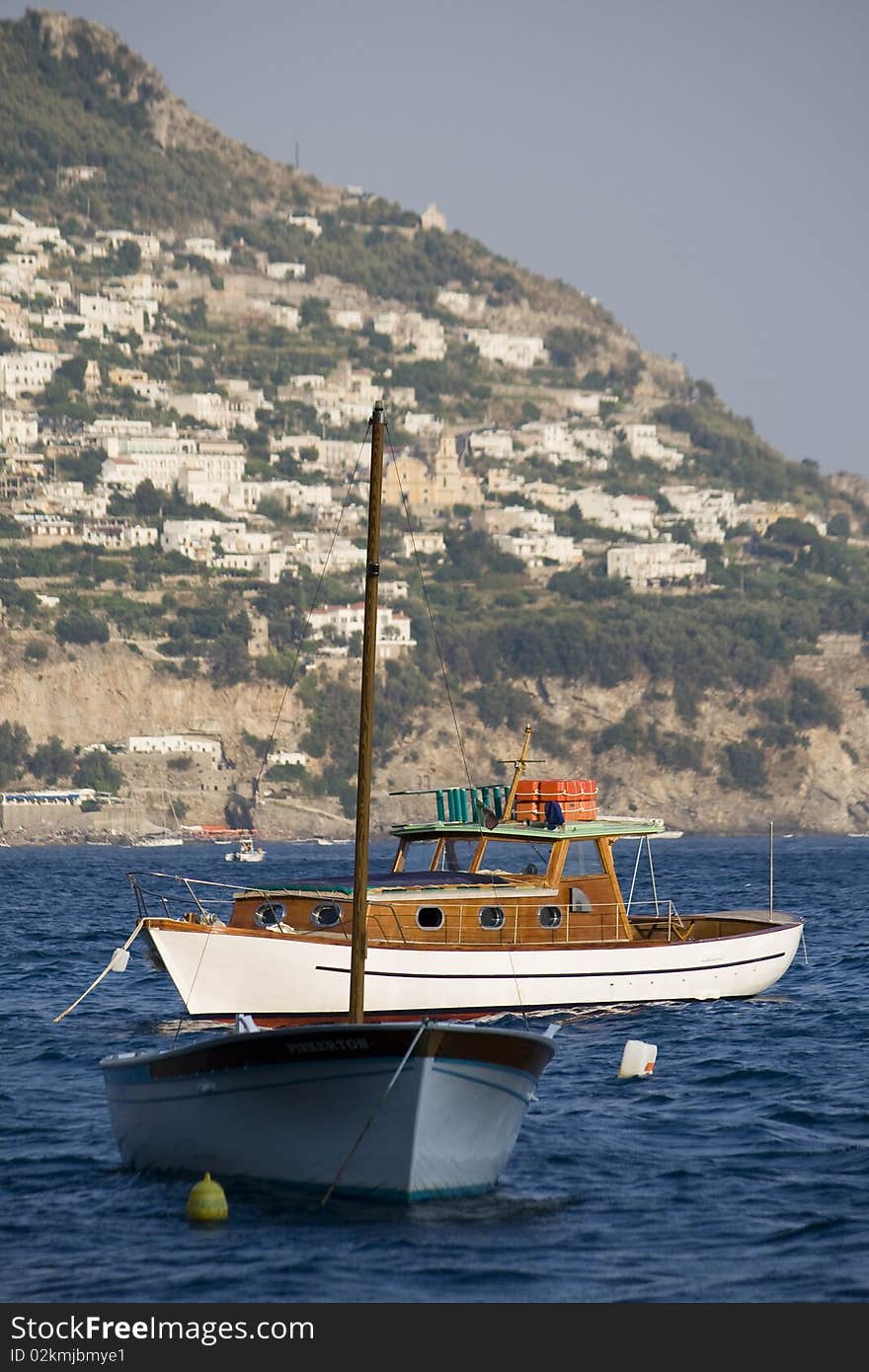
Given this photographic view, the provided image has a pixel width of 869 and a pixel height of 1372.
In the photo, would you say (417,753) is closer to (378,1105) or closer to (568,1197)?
(568,1197)

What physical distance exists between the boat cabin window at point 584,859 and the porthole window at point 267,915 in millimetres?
4857

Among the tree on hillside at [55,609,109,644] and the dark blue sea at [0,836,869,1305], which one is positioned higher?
the tree on hillside at [55,609,109,644]

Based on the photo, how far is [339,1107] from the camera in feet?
64.7

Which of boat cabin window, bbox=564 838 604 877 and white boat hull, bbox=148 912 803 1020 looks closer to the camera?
white boat hull, bbox=148 912 803 1020

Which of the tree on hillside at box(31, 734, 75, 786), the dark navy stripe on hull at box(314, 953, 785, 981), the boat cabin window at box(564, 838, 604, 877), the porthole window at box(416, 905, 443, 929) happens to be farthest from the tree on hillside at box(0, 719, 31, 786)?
the porthole window at box(416, 905, 443, 929)

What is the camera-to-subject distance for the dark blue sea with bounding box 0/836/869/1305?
1762 centimetres

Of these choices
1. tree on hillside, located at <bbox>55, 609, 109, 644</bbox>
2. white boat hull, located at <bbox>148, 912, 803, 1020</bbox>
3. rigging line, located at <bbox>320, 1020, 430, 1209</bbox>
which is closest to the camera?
rigging line, located at <bbox>320, 1020, 430, 1209</bbox>

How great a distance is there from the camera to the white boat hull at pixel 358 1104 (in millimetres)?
19516

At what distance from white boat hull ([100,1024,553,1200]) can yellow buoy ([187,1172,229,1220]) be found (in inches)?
28.5

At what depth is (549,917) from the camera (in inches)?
1367

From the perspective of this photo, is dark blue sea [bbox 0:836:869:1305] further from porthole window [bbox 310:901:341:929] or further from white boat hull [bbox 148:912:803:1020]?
porthole window [bbox 310:901:341:929]

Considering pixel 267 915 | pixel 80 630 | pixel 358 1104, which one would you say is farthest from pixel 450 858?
pixel 80 630

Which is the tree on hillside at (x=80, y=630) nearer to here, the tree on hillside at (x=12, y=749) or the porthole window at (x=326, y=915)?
the tree on hillside at (x=12, y=749)
